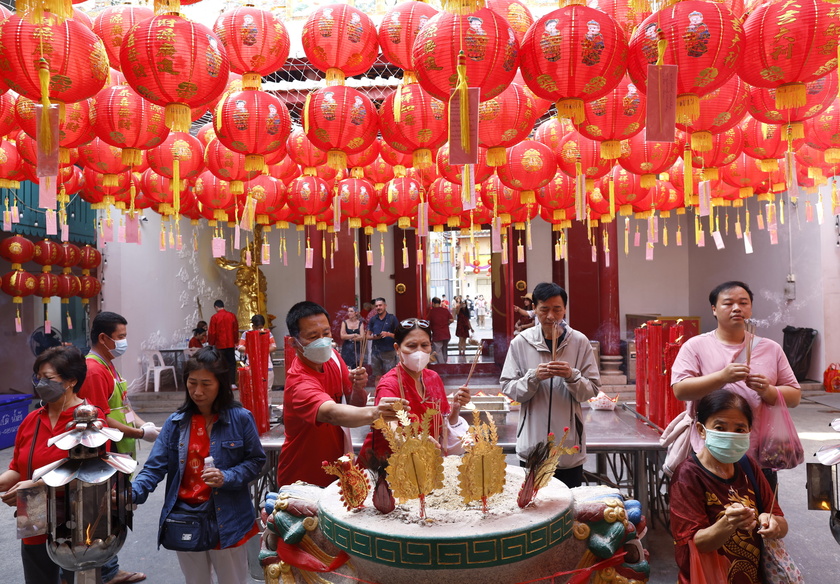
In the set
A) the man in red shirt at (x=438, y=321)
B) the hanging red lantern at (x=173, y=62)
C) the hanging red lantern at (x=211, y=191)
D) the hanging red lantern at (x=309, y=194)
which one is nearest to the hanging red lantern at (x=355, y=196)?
the hanging red lantern at (x=309, y=194)

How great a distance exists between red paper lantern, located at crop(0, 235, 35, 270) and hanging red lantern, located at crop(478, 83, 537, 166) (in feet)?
20.5

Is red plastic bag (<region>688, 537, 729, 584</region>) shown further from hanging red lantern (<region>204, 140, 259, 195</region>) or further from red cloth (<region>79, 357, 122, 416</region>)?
hanging red lantern (<region>204, 140, 259, 195</region>)

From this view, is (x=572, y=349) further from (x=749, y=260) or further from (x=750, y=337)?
(x=749, y=260)

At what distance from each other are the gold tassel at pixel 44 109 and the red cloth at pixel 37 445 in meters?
1.13

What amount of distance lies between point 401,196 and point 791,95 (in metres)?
3.98

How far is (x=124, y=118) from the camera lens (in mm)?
3492

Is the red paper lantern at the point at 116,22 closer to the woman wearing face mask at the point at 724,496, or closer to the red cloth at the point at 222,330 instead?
the woman wearing face mask at the point at 724,496

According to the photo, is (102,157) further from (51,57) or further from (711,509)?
(711,509)

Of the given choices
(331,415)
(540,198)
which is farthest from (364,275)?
(331,415)

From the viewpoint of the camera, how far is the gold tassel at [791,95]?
8.72 ft

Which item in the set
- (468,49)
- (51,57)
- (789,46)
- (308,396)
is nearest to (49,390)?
(308,396)

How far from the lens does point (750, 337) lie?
222 cm

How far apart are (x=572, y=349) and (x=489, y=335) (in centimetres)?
1092

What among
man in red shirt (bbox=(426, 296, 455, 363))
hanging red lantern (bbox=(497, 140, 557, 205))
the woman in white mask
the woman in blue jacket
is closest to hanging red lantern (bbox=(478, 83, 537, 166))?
hanging red lantern (bbox=(497, 140, 557, 205))
